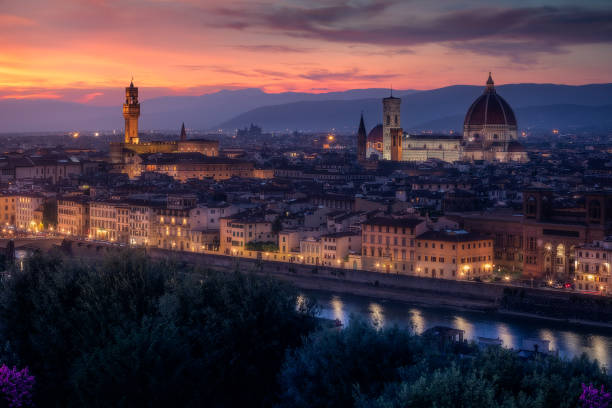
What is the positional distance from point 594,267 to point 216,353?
13560 millimetres

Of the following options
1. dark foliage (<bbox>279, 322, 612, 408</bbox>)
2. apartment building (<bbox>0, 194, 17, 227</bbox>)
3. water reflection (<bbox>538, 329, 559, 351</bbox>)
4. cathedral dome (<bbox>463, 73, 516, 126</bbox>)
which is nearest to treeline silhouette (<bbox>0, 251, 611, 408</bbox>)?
dark foliage (<bbox>279, 322, 612, 408</bbox>)

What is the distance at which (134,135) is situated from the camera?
6806cm

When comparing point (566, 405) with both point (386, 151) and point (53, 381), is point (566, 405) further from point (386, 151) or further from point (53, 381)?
point (386, 151)

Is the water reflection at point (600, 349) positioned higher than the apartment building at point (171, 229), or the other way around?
the apartment building at point (171, 229)

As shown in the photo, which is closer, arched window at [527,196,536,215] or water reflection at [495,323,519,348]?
water reflection at [495,323,519,348]

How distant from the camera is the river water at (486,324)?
18.4 m

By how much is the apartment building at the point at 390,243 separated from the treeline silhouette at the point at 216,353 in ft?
38.7

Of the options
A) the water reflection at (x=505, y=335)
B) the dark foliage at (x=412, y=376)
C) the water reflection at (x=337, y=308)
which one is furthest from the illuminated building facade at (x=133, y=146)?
the dark foliage at (x=412, y=376)

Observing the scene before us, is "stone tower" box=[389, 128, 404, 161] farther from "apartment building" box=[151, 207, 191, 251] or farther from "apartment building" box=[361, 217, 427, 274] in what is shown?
"apartment building" box=[361, 217, 427, 274]

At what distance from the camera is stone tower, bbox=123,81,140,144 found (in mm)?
66125

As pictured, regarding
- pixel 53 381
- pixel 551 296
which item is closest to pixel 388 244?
pixel 551 296

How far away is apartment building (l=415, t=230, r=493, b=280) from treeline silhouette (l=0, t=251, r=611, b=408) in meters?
11.3

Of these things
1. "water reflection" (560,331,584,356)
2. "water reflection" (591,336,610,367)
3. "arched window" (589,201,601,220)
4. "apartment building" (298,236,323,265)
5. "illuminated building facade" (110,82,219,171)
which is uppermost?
"illuminated building facade" (110,82,219,171)

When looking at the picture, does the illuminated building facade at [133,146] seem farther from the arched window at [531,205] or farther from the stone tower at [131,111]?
the arched window at [531,205]
